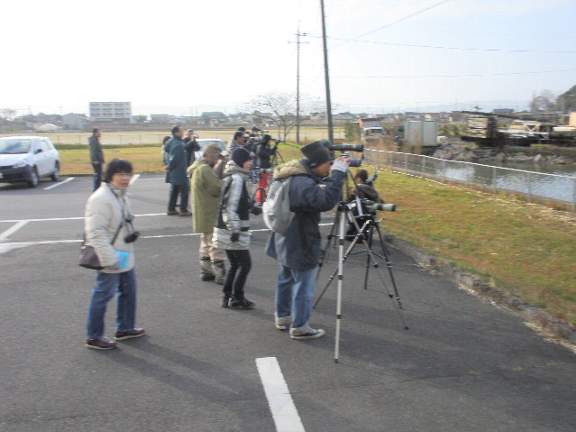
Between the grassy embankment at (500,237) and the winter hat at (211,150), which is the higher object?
the winter hat at (211,150)

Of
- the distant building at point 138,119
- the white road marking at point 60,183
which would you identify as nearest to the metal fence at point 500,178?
the white road marking at point 60,183

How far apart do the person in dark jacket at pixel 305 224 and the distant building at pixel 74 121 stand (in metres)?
86.9

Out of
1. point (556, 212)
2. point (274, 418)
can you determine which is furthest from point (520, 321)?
point (556, 212)

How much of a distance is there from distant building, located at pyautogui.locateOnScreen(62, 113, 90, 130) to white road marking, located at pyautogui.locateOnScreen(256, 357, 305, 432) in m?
87.4

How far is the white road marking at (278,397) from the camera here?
3.45 meters

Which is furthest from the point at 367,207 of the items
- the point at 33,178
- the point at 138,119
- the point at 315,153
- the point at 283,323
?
the point at 138,119

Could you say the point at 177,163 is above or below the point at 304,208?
above

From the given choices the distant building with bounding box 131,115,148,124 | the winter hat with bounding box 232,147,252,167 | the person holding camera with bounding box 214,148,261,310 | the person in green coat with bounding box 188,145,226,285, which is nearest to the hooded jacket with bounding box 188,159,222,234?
the person in green coat with bounding box 188,145,226,285

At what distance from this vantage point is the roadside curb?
493cm

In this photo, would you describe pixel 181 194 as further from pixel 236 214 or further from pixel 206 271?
pixel 236 214

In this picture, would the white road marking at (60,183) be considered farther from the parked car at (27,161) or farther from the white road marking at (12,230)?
the white road marking at (12,230)

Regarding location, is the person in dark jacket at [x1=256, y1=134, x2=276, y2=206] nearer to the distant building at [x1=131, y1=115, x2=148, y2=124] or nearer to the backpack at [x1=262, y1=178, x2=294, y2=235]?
the backpack at [x1=262, y1=178, x2=294, y2=235]

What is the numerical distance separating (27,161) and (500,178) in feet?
44.5

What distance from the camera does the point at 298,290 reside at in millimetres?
4746
